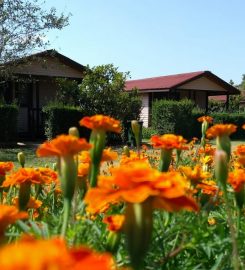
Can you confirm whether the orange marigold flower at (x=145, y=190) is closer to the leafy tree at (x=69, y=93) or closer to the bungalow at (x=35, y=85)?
the leafy tree at (x=69, y=93)

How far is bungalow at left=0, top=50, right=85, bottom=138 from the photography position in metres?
17.6

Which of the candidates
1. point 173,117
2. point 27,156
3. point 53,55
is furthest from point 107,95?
point 27,156

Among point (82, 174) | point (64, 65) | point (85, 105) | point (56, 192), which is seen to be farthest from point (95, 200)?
point (64, 65)

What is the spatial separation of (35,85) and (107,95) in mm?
4097

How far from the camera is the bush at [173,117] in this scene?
1844 cm

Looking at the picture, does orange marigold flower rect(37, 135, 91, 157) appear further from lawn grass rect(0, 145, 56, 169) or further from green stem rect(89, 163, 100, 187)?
lawn grass rect(0, 145, 56, 169)

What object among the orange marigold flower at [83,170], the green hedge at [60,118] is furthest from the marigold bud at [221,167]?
the green hedge at [60,118]

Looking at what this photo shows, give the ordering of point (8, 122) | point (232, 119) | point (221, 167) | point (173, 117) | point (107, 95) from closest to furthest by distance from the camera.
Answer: point (221, 167) → point (8, 122) → point (107, 95) → point (173, 117) → point (232, 119)

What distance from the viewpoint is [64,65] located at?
1809 centimetres

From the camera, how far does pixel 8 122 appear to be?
14.5m

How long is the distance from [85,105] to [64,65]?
2.75 metres

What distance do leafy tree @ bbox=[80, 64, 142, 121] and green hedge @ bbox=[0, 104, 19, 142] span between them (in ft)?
8.54

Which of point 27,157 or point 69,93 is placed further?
point 69,93

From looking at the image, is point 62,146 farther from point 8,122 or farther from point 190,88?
point 190,88
